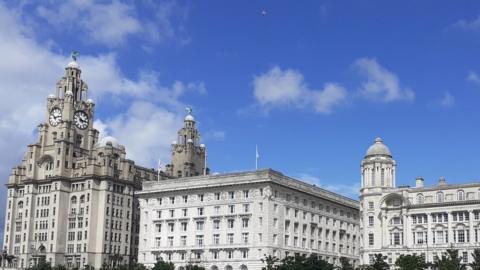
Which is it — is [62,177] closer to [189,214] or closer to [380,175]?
[189,214]

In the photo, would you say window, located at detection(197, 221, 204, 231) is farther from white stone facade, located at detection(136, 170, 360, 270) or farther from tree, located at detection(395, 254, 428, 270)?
tree, located at detection(395, 254, 428, 270)

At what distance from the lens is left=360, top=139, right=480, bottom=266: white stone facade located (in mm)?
150500

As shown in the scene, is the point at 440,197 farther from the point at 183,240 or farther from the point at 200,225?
the point at 183,240

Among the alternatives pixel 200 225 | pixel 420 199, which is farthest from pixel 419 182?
pixel 200 225

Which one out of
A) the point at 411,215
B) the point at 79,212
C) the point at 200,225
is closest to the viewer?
the point at 411,215

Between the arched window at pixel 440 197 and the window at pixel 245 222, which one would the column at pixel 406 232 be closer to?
the arched window at pixel 440 197

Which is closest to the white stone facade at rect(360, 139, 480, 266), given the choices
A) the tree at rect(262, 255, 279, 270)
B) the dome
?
the dome

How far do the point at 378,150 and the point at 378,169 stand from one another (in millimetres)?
4592

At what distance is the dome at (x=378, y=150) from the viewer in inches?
6550

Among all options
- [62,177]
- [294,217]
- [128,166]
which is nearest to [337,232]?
[294,217]

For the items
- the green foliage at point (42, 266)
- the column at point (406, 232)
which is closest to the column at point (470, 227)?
the column at point (406, 232)

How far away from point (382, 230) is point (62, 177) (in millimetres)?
86106

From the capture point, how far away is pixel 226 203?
16362 cm

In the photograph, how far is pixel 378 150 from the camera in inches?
6570
